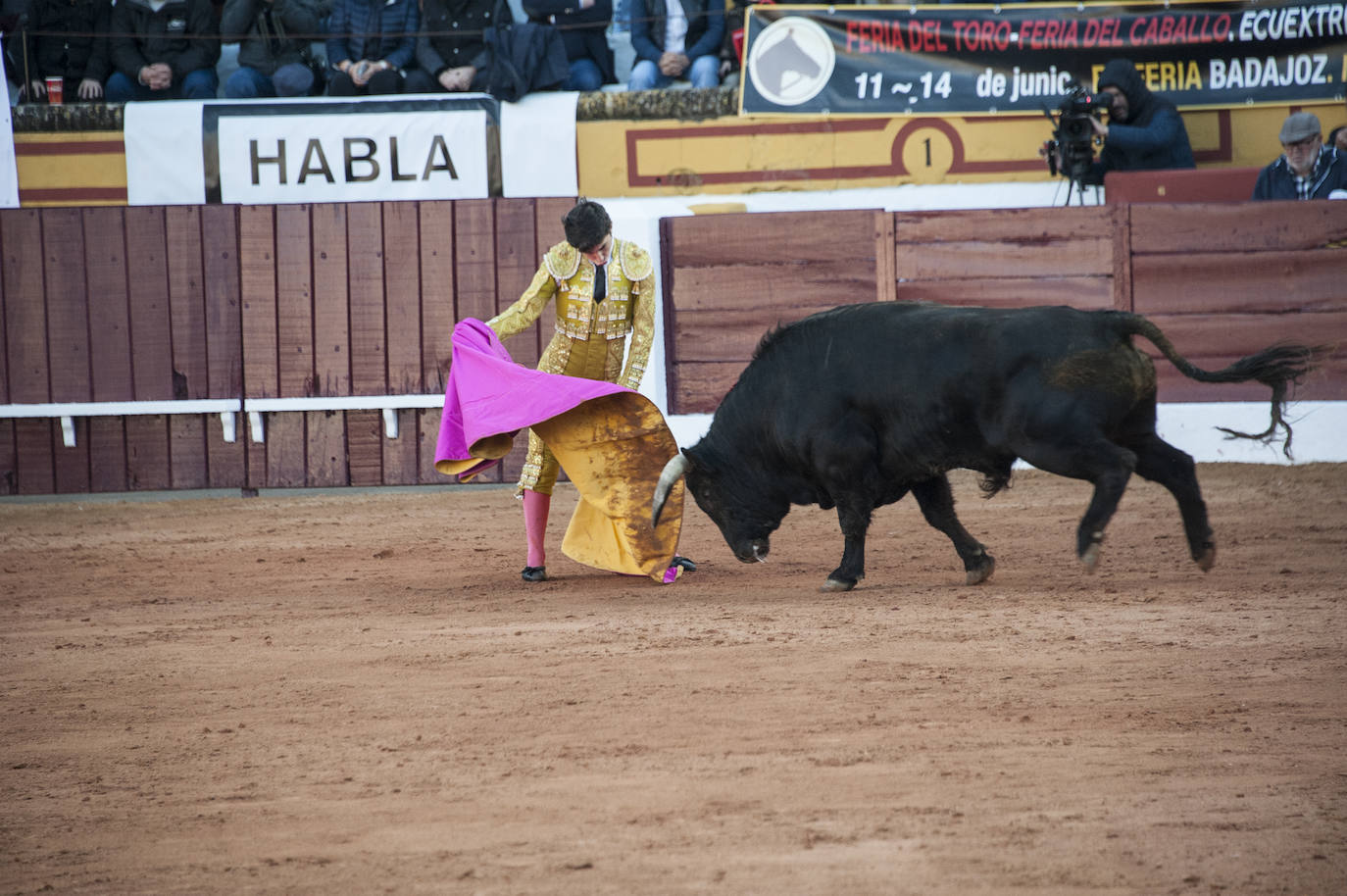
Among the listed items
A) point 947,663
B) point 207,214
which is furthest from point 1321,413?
point 207,214

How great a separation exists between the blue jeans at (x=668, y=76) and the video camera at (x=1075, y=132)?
2.41 metres

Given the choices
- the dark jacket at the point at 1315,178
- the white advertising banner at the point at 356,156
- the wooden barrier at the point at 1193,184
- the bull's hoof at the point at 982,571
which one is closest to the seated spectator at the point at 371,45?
the white advertising banner at the point at 356,156

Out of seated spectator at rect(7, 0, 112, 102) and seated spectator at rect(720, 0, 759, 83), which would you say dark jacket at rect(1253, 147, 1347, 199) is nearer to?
seated spectator at rect(720, 0, 759, 83)

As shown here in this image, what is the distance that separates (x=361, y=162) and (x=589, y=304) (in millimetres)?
5105

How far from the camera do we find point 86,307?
9547mm

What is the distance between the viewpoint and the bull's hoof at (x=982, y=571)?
5.19 m

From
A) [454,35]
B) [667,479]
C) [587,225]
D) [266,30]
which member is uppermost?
[266,30]

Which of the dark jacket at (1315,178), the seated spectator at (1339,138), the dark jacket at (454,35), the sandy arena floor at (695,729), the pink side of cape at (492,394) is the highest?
the dark jacket at (454,35)

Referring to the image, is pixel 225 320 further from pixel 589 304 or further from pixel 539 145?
pixel 589 304

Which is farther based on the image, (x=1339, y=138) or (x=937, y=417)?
(x=1339, y=138)

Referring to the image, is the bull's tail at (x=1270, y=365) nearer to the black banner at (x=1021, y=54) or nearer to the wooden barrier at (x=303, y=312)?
the wooden barrier at (x=303, y=312)

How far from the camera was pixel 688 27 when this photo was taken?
34.2ft

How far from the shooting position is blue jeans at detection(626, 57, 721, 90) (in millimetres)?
10227

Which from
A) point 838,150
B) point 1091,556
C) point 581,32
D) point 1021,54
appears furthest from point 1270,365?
point 581,32
